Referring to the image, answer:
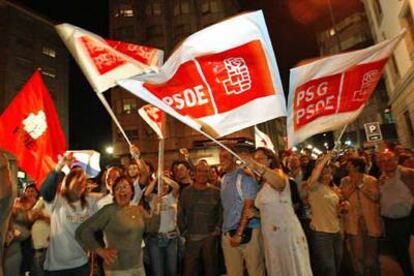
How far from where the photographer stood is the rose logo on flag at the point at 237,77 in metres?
4.49

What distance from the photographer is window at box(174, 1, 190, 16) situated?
41281mm

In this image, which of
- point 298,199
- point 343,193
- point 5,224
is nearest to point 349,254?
point 343,193

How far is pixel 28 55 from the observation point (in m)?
36.2

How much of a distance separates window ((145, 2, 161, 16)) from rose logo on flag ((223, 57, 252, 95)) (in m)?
40.0

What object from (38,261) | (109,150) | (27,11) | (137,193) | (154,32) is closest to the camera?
(38,261)

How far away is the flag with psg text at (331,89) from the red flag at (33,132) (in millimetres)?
3819

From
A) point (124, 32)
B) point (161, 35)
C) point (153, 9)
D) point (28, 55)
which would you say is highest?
point (153, 9)

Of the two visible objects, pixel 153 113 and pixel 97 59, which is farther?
pixel 153 113

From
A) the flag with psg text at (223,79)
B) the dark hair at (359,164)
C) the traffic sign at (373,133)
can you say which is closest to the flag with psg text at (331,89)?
the flag with psg text at (223,79)

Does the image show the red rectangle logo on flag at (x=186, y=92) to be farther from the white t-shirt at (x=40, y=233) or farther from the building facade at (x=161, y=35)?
the building facade at (x=161, y=35)

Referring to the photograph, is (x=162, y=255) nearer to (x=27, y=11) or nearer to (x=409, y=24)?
(x=409, y=24)

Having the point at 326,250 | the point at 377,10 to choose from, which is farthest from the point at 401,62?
the point at 326,250

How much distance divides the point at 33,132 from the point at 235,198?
11.3 ft

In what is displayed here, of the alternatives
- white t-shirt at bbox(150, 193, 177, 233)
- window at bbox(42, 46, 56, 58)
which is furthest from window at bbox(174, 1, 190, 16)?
white t-shirt at bbox(150, 193, 177, 233)
